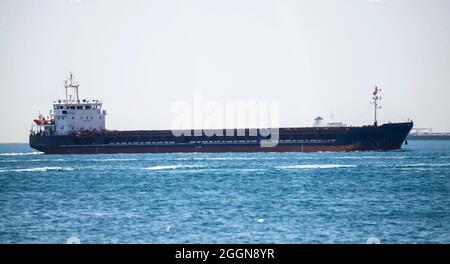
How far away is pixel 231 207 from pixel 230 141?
186 feet

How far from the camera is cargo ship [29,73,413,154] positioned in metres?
86.5

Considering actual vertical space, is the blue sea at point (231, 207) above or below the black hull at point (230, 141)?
below

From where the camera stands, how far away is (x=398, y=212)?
3089 cm

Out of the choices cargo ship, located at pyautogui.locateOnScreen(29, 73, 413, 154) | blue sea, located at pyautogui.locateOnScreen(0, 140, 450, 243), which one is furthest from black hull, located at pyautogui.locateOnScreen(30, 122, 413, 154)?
blue sea, located at pyautogui.locateOnScreen(0, 140, 450, 243)

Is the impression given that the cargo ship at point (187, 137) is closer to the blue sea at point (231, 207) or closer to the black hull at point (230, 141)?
→ the black hull at point (230, 141)

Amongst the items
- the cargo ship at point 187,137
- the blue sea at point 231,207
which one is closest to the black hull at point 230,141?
the cargo ship at point 187,137

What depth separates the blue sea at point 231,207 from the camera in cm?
2517

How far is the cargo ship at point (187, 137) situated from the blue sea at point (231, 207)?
1136 inches

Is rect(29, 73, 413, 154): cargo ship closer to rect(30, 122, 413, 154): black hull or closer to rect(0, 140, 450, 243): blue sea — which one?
rect(30, 122, 413, 154): black hull

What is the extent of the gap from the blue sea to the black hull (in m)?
28.5

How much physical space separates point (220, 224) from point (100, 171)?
118 ft

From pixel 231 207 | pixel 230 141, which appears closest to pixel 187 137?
pixel 230 141

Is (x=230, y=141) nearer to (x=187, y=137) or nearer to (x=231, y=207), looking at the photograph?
(x=187, y=137)

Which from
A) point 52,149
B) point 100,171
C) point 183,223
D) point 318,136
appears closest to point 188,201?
point 183,223
